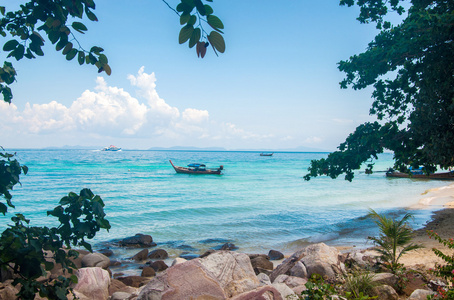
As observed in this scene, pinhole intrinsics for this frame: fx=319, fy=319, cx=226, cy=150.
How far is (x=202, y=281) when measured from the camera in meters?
4.73

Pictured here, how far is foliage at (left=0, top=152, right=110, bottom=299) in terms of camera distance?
2.12 metres

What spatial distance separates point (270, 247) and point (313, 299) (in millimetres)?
8092

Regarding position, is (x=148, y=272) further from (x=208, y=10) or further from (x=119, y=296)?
(x=208, y=10)

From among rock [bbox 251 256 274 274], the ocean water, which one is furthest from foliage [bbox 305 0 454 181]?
Result: rock [bbox 251 256 274 274]

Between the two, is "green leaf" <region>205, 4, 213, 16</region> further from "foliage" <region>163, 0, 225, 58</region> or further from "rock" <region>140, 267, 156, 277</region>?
"rock" <region>140, 267, 156, 277</region>

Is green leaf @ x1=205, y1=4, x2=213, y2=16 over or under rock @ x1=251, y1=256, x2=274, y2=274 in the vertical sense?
over

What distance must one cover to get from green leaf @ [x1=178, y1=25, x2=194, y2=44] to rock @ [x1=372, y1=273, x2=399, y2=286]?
16.3ft

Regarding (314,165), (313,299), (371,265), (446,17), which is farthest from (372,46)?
(313,299)

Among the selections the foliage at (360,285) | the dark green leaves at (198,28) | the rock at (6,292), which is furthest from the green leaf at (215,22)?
the rock at (6,292)

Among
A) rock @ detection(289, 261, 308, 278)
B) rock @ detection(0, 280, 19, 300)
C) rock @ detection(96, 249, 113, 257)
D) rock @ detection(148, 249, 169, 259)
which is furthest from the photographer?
rock @ detection(96, 249, 113, 257)

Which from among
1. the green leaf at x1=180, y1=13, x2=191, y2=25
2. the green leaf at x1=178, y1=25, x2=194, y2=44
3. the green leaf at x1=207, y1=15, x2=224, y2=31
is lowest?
the green leaf at x1=178, y1=25, x2=194, y2=44

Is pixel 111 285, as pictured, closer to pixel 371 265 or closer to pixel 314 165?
pixel 371 265

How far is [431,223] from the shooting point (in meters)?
13.8

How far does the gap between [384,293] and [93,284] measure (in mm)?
5469
